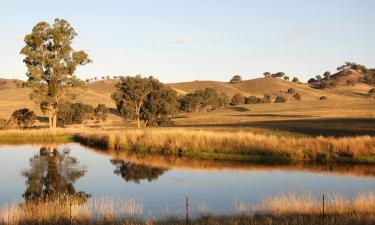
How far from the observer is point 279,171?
31.8 meters

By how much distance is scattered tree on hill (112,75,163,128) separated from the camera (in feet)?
224

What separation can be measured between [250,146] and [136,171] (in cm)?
1001

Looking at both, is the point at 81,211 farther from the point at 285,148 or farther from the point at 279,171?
the point at 285,148

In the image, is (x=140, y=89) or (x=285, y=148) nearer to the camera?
(x=285, y=148)

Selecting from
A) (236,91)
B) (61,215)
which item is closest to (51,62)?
(61,215)

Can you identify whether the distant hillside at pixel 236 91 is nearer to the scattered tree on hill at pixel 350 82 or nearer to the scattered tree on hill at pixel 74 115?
the scattered tree on hill at pixel 350 82

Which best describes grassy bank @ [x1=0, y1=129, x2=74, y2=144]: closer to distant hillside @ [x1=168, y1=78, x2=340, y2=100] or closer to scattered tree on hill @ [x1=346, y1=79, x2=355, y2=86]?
distant hillside @ [x1=168, y1=78, x2=340, y2=100]

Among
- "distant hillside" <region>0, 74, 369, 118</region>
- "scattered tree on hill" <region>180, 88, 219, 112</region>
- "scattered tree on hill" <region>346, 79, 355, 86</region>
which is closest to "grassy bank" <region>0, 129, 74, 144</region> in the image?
"scattered tree on hill" <region>180, 88, 219, 112</region>

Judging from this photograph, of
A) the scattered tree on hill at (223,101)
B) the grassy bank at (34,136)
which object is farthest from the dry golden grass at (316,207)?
the scattered tree on hill at (223,101)

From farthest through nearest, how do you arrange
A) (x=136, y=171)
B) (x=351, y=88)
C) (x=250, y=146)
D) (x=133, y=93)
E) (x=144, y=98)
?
(x=351, y=88) → (x=144, y=98) → (x=133, y=93) → (x=250, y=146) → (x=136, y=171)

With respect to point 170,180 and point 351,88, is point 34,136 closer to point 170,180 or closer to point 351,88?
point 170,180

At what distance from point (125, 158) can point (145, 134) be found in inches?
289

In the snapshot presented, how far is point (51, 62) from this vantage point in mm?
62500

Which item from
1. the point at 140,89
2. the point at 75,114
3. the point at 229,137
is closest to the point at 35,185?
the point at 229,137
